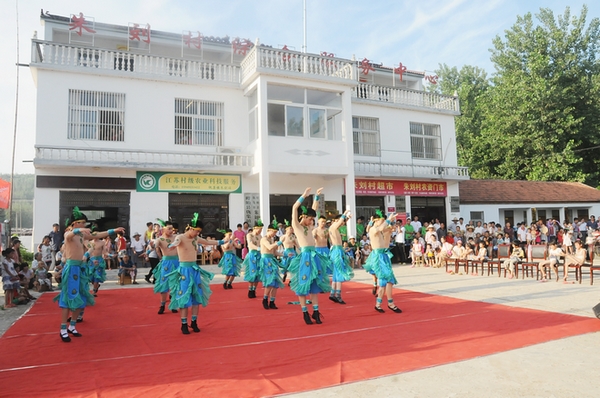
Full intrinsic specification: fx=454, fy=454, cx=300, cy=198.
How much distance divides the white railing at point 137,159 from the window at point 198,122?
3.00 feet

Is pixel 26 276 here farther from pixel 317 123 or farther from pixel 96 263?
pixel 317 123

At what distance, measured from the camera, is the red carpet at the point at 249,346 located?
3.99 m

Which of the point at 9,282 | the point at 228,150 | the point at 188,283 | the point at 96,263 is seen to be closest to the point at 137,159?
the point at 228,150

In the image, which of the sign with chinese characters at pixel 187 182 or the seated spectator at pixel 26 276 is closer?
the seated spectator at pixel 26 276

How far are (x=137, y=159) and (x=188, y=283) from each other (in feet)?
29.2

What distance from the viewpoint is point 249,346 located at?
517cm

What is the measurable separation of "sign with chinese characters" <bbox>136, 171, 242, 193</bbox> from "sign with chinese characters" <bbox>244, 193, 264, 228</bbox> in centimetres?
41

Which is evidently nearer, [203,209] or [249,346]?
[249,346]

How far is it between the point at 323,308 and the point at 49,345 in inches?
157

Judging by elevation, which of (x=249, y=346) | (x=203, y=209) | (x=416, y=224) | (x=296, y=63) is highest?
(x=296, y=63)

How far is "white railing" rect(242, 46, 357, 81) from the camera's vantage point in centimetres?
1437

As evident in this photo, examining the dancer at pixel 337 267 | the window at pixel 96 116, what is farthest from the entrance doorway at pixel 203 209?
the dancer at pixel 337 267

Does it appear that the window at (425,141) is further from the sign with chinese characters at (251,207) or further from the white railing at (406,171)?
the sign with chinese characters at (251,207)

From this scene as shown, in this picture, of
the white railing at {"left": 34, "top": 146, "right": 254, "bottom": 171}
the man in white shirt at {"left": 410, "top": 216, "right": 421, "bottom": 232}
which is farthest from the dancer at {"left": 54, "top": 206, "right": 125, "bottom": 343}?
the man in white shirt at {"left": 410, "top": 216, "right": 421, "bottom": 232}
